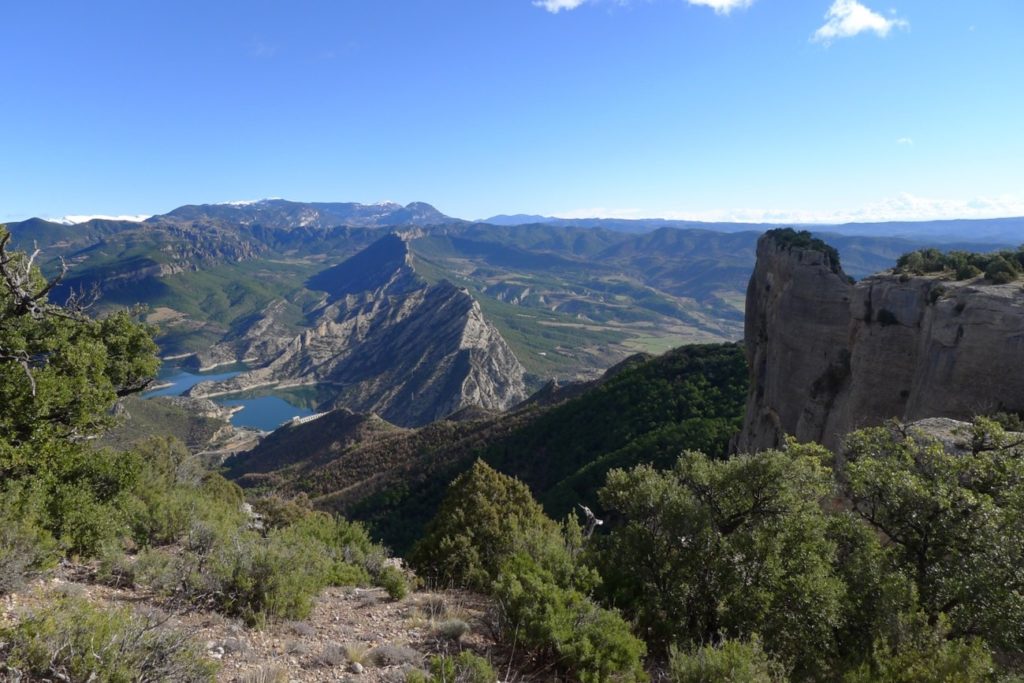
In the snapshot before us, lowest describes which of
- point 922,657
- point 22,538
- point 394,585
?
point 394,585

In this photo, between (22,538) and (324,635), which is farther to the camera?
(324,635)

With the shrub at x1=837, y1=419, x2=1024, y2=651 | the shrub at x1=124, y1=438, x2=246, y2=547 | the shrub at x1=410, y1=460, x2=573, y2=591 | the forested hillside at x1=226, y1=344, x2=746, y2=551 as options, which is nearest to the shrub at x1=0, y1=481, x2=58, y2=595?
the shrub at x1=124, y1=438, x2=246, y2=547

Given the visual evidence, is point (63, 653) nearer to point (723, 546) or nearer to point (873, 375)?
point (723, 546)

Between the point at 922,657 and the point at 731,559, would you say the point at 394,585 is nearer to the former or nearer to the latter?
the point at 731,559

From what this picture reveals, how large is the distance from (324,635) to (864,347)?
92.2ft

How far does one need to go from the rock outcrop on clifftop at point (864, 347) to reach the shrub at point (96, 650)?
82.8 ft

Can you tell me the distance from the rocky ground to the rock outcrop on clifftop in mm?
20485

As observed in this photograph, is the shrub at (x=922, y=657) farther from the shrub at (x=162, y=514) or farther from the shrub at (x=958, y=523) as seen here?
the shrub at (x=162, y=514)

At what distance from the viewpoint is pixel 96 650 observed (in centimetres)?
750

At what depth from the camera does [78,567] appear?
43.3 feet

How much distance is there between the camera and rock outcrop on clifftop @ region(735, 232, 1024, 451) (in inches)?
828

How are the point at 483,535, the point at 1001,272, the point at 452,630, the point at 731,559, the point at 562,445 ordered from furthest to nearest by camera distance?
the point at 562,445 → the point at 1001,272 → the point at 483,535 → the point at 731,559 → the point at 452,630

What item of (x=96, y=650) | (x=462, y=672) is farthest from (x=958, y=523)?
(x=96, y=650)

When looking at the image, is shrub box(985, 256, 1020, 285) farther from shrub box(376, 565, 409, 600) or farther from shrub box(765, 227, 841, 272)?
shrub box(376, 565, 409, 600)
